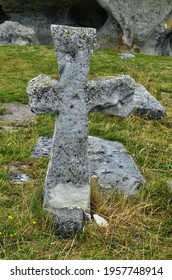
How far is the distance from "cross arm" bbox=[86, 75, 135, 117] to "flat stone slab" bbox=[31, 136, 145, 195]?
100cm

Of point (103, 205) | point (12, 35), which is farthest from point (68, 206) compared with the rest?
point (12, 35)

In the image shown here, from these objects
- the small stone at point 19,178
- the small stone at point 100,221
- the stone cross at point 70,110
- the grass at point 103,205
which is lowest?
the small stone at point 19,178

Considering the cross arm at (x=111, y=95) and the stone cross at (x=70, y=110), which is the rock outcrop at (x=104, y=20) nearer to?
the cross arm at (x=111, y=95)

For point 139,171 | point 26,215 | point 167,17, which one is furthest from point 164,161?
point 167,17

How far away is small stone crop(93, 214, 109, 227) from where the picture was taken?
16.7 feet

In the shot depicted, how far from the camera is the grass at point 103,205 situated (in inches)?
Answer: 188

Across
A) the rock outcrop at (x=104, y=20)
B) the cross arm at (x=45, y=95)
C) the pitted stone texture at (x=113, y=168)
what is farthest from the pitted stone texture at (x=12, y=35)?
the cross arm at (x=45, y=95)

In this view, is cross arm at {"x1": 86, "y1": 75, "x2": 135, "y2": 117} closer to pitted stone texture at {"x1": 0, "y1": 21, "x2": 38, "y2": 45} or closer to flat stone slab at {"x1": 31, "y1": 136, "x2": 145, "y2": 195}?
flat stone slab at {"x1": 31, "y1": 136, "x2": 145, "y2": 195}

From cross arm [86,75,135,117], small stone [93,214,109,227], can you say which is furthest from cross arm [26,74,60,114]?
small stone [93,214,109,227]

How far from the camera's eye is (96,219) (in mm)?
5203

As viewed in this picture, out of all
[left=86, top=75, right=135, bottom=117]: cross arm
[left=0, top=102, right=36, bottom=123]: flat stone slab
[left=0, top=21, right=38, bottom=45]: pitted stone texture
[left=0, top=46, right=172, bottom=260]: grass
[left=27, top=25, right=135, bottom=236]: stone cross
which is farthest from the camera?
[left=0, top=21, right=38, bottom=45]: pitted stone texture

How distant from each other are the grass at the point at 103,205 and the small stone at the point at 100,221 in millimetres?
51
